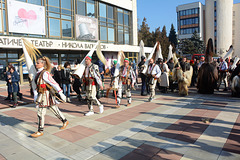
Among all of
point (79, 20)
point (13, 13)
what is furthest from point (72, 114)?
point (79, 20)

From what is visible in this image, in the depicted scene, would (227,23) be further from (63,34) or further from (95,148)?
(95,148)

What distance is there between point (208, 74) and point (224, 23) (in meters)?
58.2

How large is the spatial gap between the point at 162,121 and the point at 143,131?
39.9 inches

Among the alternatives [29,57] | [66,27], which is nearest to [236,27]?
[66,27]

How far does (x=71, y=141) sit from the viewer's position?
14.6 ft

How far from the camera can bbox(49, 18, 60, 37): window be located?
18875 millimetres

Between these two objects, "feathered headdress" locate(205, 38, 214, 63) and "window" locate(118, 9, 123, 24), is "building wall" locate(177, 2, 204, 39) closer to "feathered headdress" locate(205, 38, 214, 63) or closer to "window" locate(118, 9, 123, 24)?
"window" locate(118, 9, 123, 24)

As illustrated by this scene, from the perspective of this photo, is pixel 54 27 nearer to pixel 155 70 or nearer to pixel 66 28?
pixel 66 28

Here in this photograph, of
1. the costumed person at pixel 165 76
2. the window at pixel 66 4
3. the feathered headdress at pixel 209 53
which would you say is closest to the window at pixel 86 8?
the window at pixel 66 4

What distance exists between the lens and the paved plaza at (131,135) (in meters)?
3.79

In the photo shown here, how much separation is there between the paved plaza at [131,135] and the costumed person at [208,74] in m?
2.51

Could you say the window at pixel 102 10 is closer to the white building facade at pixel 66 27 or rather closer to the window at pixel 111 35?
the white building facade at pixel 66 27

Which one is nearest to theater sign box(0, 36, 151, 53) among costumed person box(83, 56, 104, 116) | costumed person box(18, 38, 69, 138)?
costumed person box(83, 56, 104, 116)

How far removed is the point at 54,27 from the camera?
63.1 feet
